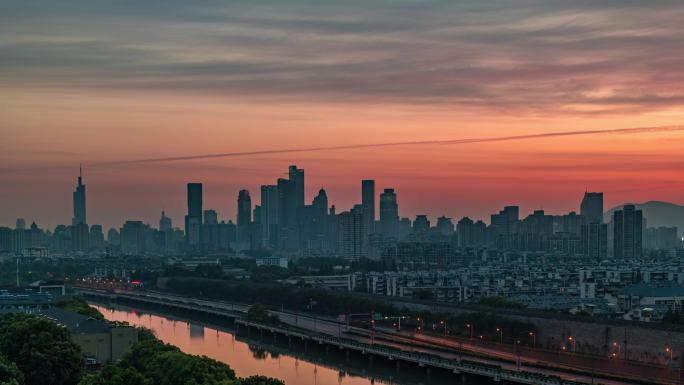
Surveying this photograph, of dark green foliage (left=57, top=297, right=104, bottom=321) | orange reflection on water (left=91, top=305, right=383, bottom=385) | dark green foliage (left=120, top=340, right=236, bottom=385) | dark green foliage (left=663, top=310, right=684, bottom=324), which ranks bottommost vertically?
orange reflection on water (left=91, top=305, right=383, bottom=385)

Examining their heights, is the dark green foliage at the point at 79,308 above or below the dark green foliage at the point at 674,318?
below

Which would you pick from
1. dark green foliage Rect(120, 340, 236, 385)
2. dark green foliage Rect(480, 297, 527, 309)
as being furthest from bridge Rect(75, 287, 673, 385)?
dark green foliage Rect(120, 340, 236, 385)

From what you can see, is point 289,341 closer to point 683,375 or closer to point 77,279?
point 683,375

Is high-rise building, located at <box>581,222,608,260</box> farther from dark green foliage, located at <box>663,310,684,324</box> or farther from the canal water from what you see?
dark green foliage, located at <box>663,310,684,324</box>

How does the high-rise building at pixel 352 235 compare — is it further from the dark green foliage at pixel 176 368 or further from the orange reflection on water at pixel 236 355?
the dark green foliage at pixel 176 368

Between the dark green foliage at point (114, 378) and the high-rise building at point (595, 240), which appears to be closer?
the dark green foliage at point (114, 378)

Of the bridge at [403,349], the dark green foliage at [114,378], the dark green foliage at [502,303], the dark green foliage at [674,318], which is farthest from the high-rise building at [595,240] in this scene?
the dark green foliage at [114,378]
